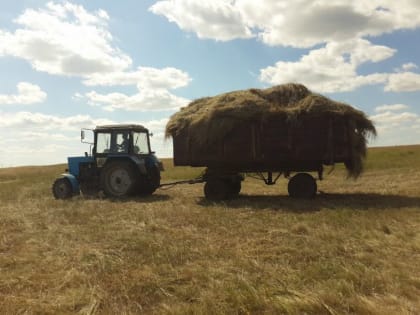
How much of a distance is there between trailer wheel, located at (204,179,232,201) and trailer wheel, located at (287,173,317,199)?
6.37ft

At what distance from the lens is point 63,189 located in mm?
15461

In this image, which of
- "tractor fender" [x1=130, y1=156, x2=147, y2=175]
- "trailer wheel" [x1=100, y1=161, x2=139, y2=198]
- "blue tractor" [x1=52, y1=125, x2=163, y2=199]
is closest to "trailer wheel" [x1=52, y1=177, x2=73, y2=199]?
"blue tractor" [x1=52, y1=125, x2=163, y2=199]

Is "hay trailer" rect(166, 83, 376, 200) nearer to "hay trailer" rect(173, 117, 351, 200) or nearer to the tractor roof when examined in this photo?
"hay trailer" rect(173, 117, 351, 200)

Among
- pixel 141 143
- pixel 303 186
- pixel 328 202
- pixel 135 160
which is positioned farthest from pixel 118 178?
pixel 328 202

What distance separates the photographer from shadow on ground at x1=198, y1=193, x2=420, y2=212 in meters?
10.9

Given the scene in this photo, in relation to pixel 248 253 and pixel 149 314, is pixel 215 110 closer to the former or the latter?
pixel 248 253

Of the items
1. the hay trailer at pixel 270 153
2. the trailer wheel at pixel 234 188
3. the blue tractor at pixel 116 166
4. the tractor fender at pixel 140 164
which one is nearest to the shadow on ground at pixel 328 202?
the hay trailer at pixel 270 153

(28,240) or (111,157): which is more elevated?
(111,157)

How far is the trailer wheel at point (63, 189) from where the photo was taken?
15.4 m

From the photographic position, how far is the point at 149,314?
177 inches

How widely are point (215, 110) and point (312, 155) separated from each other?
291 centimetres

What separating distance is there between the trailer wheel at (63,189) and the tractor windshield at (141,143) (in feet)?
8.43

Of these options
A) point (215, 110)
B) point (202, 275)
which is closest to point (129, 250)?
point (202, 275)

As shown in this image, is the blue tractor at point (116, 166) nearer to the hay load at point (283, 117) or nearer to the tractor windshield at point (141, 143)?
the tractor windshield at point (141, 143)
